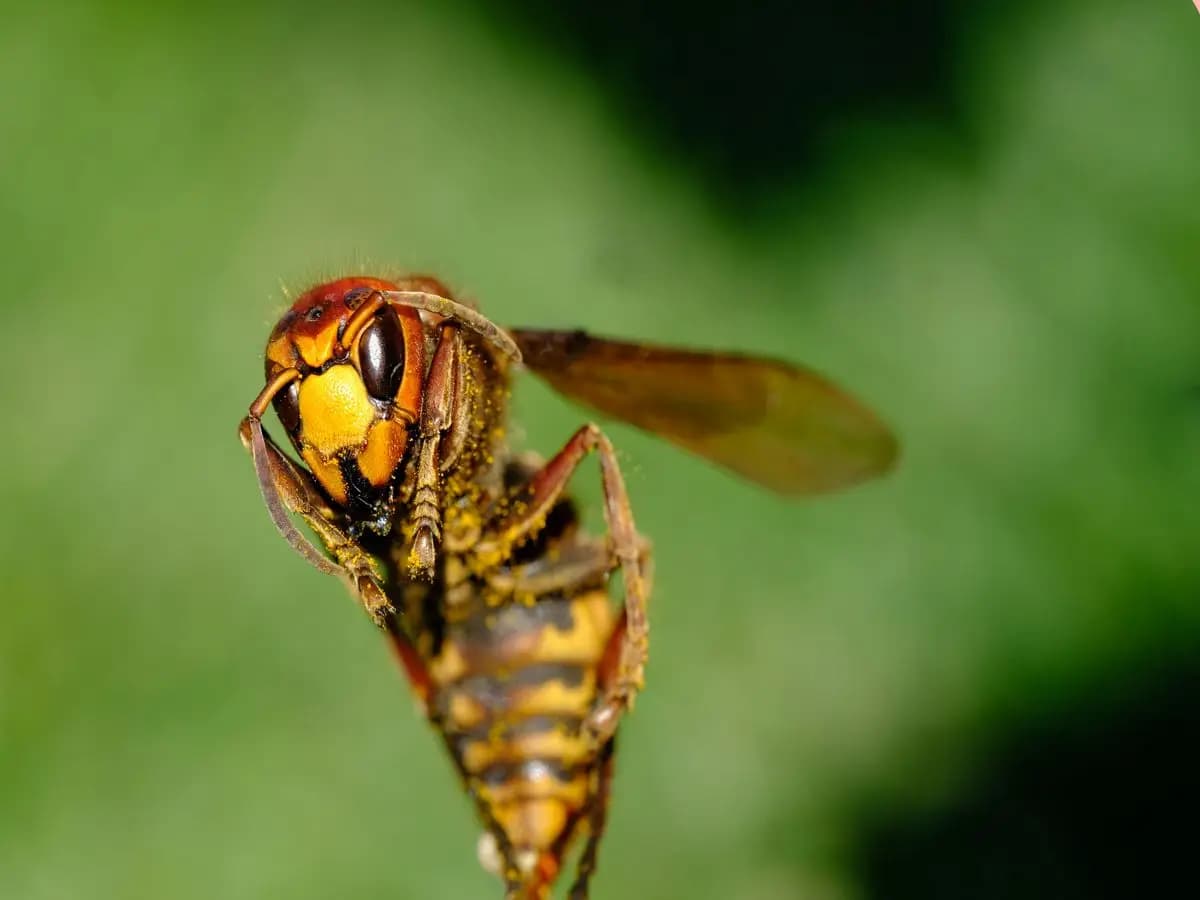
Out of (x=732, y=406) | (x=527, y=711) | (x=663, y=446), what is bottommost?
(x=527, y=711)

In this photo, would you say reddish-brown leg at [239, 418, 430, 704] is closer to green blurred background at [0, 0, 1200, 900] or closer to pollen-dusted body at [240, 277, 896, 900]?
pollen-dusted body at [240, 277, 896, 900]

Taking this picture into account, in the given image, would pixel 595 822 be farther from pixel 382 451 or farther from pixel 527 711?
pixel 382 451

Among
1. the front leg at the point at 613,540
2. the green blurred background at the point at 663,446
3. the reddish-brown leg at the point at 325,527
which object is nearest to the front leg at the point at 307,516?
the reddish-brown leg at the point at 325,527

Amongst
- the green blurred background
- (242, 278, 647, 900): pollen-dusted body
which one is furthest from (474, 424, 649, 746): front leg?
the green blurred background

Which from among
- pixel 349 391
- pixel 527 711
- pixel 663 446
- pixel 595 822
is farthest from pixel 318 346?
pixel 663 446

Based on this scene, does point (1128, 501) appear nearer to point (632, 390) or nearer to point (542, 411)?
point (542, 411)

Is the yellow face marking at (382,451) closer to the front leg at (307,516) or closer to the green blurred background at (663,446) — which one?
the front leg at (307,516)

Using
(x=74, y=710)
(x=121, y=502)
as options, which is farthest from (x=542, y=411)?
(x=74, y=710)
